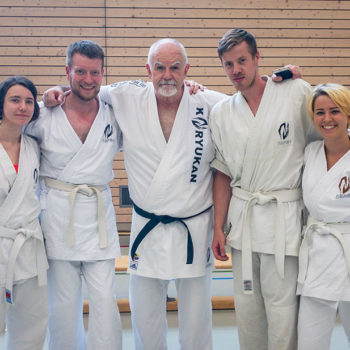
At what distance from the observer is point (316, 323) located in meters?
2.30

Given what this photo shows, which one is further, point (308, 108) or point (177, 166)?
point (177, 166)

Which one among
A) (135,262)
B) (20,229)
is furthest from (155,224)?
(20,229)

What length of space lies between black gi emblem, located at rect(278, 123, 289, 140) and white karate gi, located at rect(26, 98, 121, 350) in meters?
1.07

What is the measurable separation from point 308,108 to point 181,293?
136 cm

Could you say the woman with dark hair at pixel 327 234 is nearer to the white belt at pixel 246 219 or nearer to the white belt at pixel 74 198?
the white belt at pixel 246 219

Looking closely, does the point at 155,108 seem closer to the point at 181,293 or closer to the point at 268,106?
the point at 268,106

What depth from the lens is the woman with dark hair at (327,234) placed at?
89.3 inches

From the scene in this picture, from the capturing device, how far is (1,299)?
2.52 meters

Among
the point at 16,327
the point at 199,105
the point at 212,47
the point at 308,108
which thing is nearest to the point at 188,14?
the point at 212,47

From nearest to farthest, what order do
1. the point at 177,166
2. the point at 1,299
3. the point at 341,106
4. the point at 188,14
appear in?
the point at 341,106
the point at 1,299
the point at 177,166
the point at 188,14

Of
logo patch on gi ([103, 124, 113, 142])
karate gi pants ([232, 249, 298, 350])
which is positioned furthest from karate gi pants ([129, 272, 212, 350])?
logo patch on gi ([103, 124, 113, 142])

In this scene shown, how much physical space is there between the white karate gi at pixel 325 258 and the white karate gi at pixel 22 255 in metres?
1.46

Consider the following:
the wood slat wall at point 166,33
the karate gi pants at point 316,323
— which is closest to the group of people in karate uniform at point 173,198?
the karate gi pants at point 316,323

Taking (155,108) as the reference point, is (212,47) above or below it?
above
